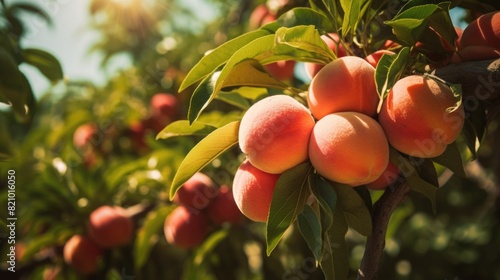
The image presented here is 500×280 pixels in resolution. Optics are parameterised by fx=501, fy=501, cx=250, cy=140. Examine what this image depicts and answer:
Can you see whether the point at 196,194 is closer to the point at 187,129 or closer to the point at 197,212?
the point at 197,212

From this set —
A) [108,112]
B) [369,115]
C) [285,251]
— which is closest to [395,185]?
[369,115]

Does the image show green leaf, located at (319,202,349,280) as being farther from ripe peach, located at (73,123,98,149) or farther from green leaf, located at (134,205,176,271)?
ripe peach, located at (73,123,98,149)

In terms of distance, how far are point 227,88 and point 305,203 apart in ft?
1.11

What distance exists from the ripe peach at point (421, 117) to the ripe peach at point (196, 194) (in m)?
1.01

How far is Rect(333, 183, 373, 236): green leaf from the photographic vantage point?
35.3 inches

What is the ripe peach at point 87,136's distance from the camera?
8.25ft

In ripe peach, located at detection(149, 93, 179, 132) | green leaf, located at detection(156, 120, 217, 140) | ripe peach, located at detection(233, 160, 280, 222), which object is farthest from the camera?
ripe peach, located at detection(149, 93, 179, 132)

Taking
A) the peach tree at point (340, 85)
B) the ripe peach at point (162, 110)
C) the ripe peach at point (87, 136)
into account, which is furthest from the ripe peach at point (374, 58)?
the ripe peach at point (87, 136)

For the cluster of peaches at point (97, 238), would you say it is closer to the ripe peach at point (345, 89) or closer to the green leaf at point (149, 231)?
the green leaf at point (149, 231)

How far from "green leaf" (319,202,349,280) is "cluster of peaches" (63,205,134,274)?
107 cm

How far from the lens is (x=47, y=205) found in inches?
74.3

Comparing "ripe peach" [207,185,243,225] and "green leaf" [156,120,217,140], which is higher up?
"green leaf" [156,120,217,140]

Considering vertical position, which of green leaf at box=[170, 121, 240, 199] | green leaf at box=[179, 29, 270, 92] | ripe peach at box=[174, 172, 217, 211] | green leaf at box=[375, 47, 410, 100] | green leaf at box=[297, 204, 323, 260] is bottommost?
ripe peach at box=[174, 172, 217, 211]

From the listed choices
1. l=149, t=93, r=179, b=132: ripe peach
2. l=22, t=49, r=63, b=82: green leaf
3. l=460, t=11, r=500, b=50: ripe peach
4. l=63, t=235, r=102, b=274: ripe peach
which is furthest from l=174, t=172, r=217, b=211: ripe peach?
l=460, t=11, r=500, b=50: ripe peach
